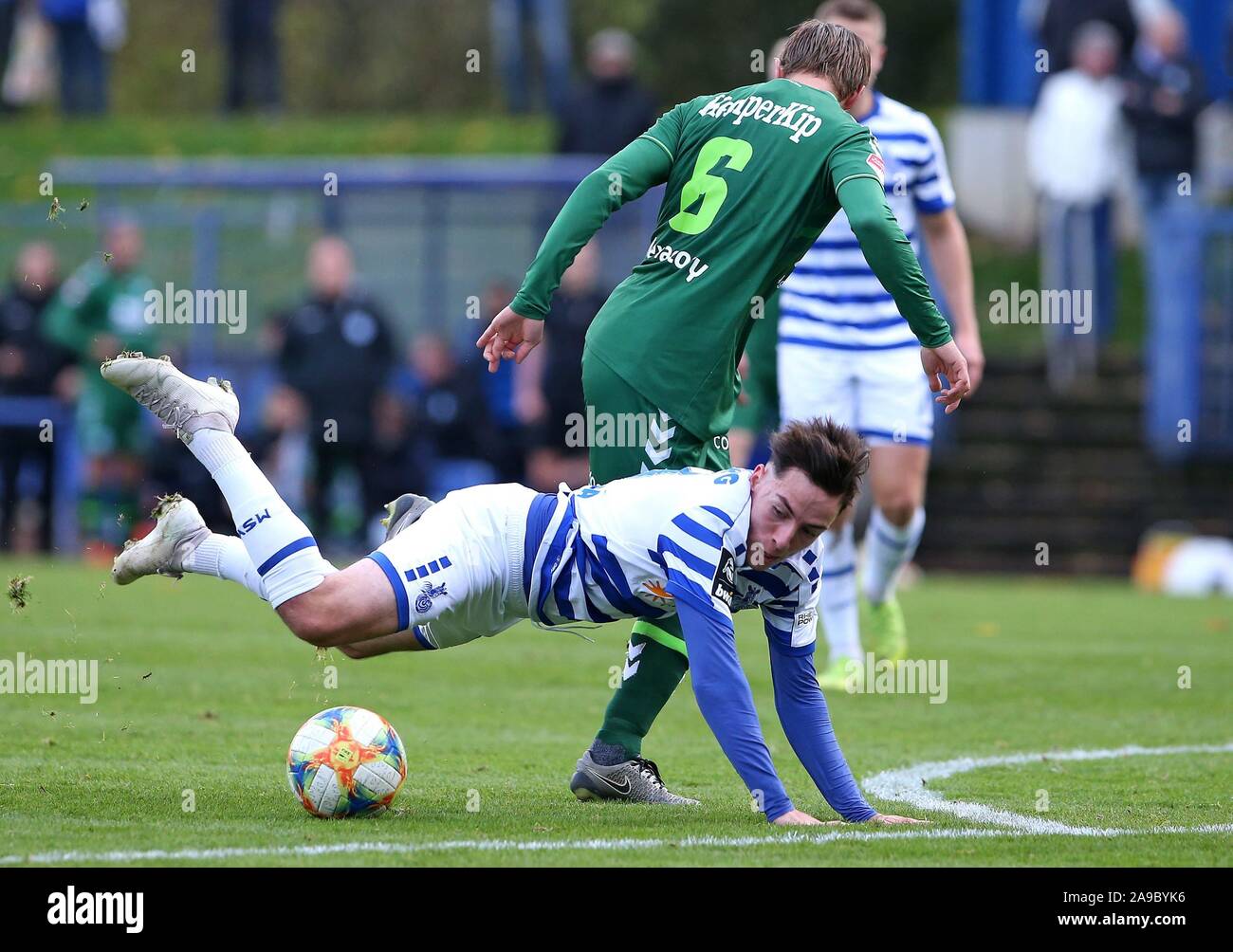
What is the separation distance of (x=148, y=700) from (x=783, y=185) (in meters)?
3.91

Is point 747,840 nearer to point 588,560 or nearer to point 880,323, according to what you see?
point 588,560

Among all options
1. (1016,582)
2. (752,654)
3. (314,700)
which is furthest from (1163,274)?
(314,700)

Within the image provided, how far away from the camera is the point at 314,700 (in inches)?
338

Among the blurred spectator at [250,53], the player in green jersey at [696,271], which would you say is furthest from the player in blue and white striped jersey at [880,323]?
the blurred spectator at [250,53]

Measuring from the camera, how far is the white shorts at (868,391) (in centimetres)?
888

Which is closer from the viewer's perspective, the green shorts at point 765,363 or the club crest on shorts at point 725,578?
the club crest on shorts at point 725,578

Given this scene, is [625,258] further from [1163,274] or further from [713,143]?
[713,143]

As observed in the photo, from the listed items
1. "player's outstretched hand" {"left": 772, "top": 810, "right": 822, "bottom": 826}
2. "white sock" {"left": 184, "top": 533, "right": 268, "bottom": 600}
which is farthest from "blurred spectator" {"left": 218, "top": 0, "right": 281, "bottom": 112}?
"player's outstretched hand" {"left": 772, "top": 810, "right": 822, "bottom": 826}

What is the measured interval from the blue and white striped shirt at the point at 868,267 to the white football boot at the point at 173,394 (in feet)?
12.1

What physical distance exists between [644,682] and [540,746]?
1.15 meters

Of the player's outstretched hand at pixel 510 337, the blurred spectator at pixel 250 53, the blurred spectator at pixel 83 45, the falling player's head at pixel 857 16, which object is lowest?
the player's outstretched hand at pixel 510 337

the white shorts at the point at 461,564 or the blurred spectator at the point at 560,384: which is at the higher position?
the blurred spectator at the point at 560,384

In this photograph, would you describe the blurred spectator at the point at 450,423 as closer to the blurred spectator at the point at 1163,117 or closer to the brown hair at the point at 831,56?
the blurred spectator at the point at 1163,117

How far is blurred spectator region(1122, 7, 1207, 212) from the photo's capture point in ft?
58.3
